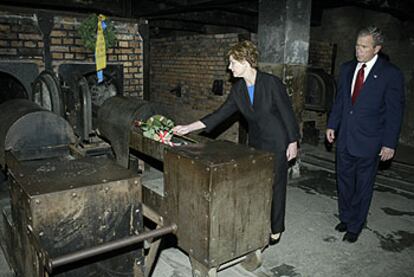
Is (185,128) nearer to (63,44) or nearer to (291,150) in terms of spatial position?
(291,150)

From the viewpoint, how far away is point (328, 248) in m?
3.21

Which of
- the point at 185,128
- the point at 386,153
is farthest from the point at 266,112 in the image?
the point at 386,153

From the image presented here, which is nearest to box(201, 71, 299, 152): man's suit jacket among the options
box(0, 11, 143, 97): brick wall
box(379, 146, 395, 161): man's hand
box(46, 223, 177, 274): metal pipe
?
box(379, 146, 395, 161): man's hand

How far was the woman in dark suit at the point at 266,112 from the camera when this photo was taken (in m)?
2.86

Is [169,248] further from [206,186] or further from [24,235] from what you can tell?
[24,235]

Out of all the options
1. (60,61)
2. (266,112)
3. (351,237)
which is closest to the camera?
(266,112)

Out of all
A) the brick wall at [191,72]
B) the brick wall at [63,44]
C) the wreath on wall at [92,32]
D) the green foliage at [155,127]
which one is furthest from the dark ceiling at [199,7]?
the green foliage at [155,127]

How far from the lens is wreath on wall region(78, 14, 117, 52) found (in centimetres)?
446

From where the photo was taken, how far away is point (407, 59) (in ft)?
22.7

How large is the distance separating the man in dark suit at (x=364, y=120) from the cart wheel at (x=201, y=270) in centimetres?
152

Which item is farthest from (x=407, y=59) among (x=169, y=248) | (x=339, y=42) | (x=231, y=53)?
(x=169, y=248)

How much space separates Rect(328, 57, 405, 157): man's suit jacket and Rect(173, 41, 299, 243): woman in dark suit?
56 cm

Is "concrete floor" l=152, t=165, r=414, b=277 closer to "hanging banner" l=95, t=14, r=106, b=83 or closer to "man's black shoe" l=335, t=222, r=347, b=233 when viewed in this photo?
"man's black shoe" l=335, t=222, r=347, b=233

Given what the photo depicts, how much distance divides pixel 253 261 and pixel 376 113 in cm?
161
